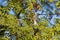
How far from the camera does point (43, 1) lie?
459 inches

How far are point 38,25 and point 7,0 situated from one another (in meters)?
2.17

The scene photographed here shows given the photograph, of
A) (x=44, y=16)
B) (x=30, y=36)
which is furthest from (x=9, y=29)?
(x=44, y=16)

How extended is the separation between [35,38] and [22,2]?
212cm

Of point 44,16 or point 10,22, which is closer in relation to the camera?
point 10,22

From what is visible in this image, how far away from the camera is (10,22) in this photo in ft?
34.7

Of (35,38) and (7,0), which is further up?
(7,0)

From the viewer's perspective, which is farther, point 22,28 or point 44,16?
point 44,16

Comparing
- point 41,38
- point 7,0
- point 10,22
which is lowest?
point 41,38

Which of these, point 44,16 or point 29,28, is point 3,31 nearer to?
point 29,28

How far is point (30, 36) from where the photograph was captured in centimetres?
1062

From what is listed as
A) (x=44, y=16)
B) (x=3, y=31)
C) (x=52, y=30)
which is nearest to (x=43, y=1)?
(x=44, y=16)

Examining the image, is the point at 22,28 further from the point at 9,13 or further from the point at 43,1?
the point at 43,1

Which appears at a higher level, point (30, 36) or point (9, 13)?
point (9, 13)

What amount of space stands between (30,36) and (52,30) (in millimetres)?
1143
